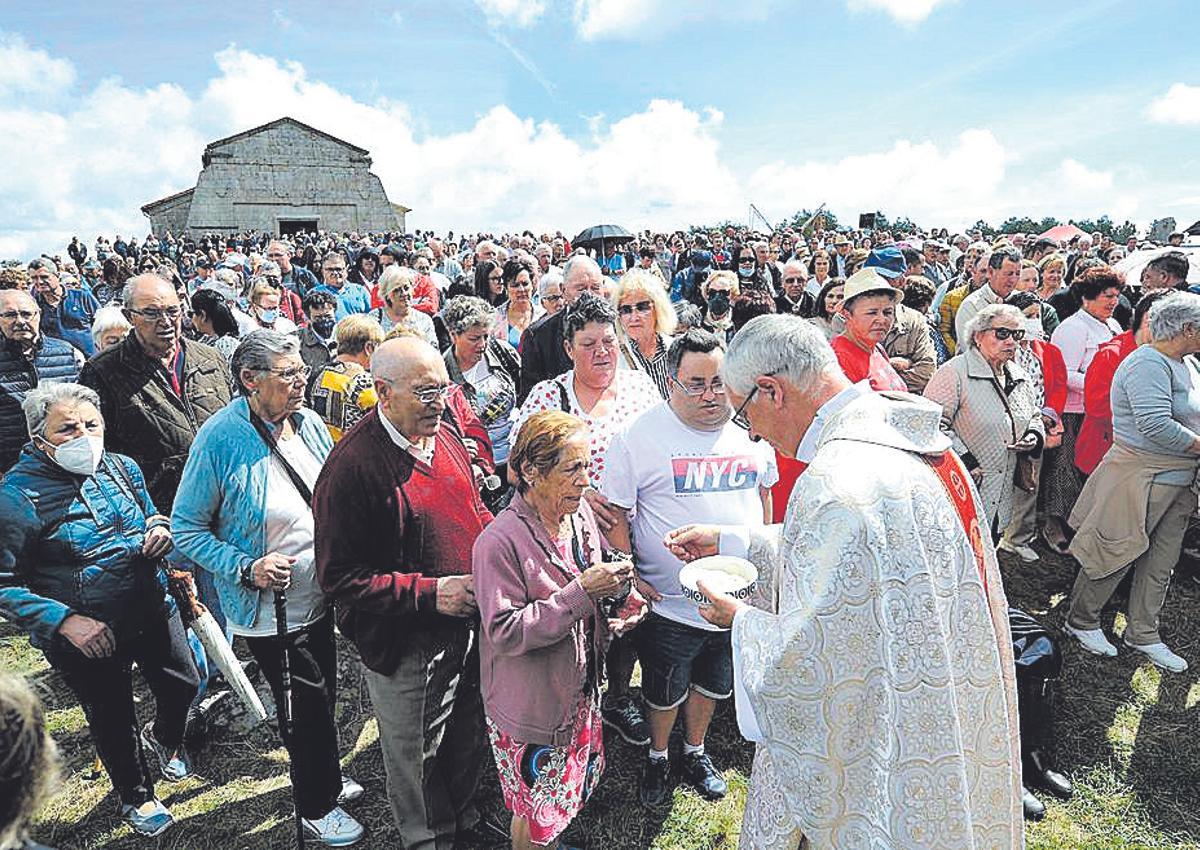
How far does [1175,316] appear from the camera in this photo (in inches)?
154

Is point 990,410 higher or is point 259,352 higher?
point 259,352

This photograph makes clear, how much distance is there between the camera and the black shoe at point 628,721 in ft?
12.3

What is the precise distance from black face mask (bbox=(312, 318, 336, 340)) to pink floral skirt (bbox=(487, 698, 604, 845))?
13.9 ft

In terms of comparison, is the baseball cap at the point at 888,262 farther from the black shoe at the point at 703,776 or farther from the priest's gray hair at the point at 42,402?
the priest's gray hair at the point at 42,402

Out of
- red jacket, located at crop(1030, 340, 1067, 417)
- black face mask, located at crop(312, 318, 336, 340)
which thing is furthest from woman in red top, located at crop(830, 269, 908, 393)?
black face mask, located at crop(312, 318, 336, 340)

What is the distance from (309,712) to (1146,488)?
15.2ft

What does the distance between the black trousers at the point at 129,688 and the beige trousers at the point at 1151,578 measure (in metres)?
5.17

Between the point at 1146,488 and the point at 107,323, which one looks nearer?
the point at 1146,488

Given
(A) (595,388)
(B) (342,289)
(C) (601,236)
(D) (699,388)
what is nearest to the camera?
(D) (699,388)

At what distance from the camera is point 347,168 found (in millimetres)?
39281

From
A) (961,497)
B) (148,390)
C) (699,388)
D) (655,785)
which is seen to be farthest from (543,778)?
(148,390)

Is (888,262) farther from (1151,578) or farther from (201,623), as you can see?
(201,623)

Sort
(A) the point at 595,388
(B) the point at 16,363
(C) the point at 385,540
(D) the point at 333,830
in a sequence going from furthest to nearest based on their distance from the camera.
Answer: (B) the point at 16,363 < (A) the point at 595,388 < (D) the point at 333,830 < (C) the point at 385,540

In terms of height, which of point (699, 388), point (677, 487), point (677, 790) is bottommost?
point (677, 790)
